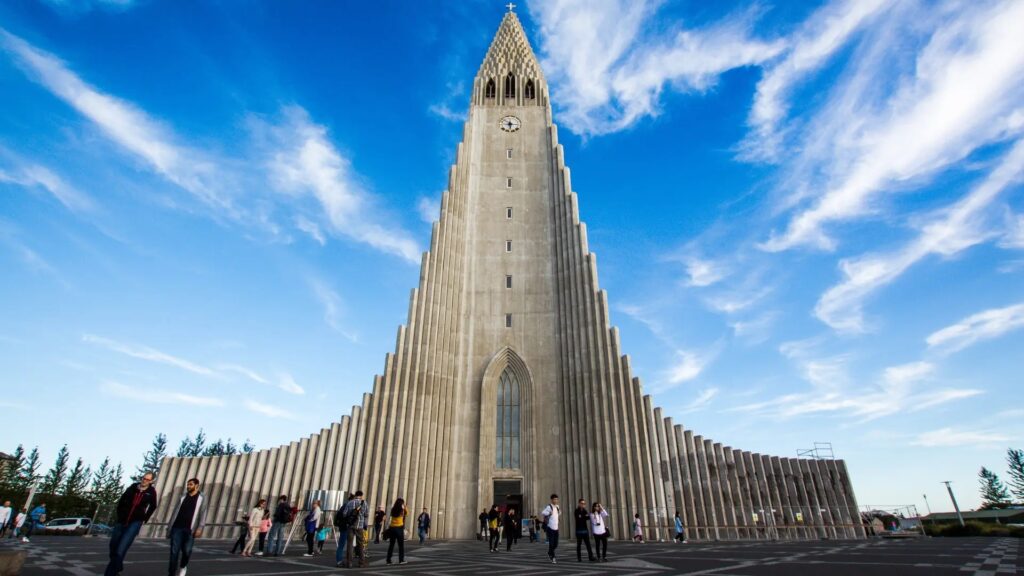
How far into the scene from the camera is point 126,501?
6.46 metres

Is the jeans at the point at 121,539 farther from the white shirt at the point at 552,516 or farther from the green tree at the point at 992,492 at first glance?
the green tree at the point at 992,492

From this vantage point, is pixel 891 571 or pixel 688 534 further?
pixel 688 534

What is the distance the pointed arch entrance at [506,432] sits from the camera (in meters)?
24.8

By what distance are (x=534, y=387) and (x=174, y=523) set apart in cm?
2060

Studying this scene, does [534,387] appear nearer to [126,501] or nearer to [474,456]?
[474,456]

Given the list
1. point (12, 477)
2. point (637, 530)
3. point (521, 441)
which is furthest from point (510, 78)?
point (12, 477)

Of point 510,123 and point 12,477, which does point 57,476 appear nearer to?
point 12,477

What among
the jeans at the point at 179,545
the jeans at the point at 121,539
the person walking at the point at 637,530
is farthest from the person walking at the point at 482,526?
the jeans at the point at 121,539

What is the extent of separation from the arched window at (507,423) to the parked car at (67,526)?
36.8 metres

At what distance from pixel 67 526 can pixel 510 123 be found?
1825 inches

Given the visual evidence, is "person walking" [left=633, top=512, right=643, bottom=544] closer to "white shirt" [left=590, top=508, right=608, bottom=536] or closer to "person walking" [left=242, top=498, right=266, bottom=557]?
"white shirt" [left=590, top=508, right=608, bottom=536]

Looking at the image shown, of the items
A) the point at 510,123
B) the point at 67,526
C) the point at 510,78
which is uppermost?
the point at 510,78

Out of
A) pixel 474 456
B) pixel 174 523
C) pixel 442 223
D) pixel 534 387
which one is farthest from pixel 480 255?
pixel 174 523

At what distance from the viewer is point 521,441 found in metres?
25.8
